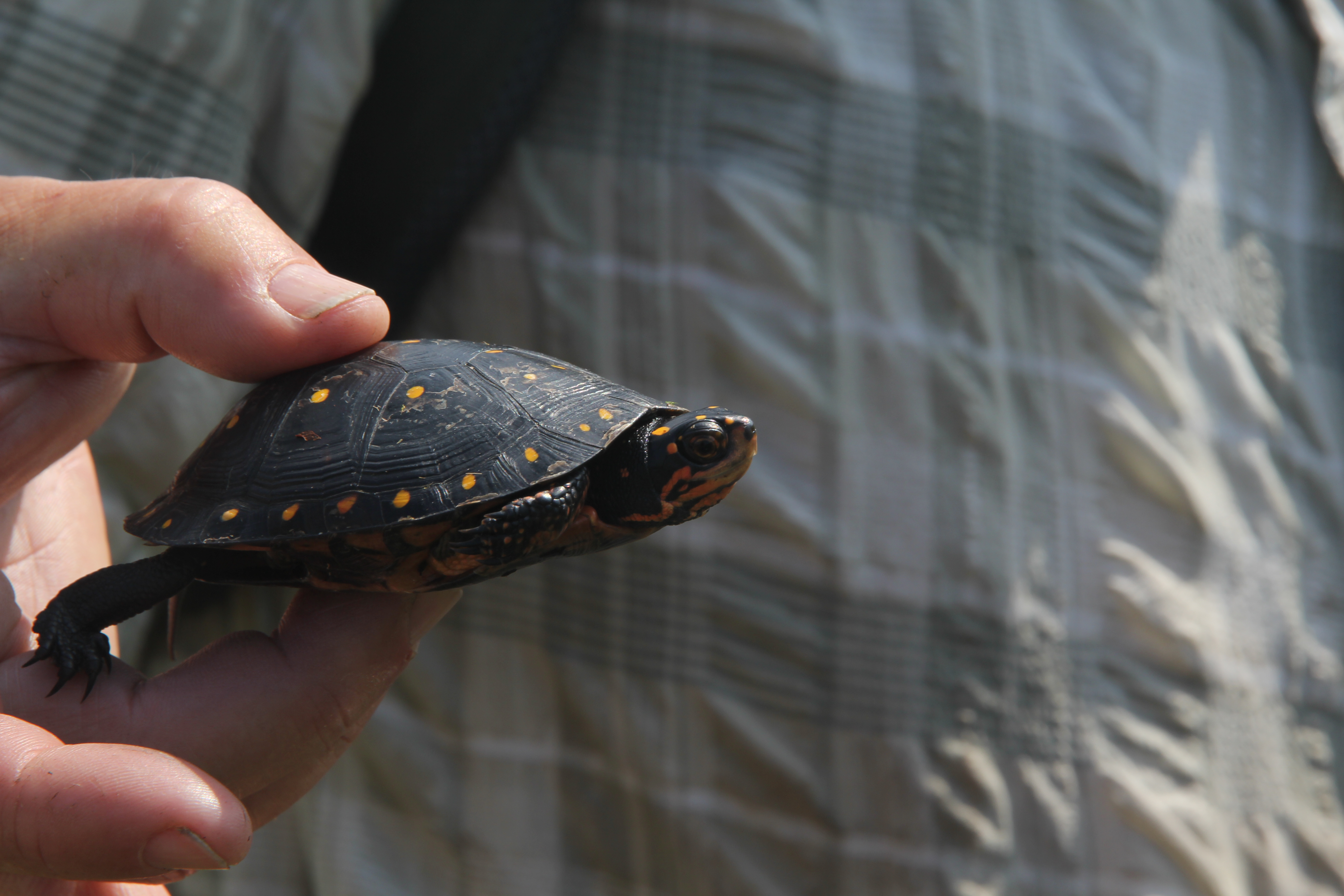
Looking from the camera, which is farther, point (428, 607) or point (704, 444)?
point (428, 607)

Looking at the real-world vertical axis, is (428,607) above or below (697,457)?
below

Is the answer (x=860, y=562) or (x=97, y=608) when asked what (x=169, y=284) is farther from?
(x=860, y=562)

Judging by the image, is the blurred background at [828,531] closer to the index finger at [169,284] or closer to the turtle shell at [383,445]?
the index finger at [169,284]

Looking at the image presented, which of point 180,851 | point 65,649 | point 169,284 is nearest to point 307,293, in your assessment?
point 169,284

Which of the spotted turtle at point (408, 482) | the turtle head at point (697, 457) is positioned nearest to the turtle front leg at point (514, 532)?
the spotted turtle at point (408, 482)

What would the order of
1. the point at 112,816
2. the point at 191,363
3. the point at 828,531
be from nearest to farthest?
the point at 112,816
the point at 191,363
the point at 828,531

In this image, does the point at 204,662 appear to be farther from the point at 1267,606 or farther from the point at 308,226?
the point at 1267,606
